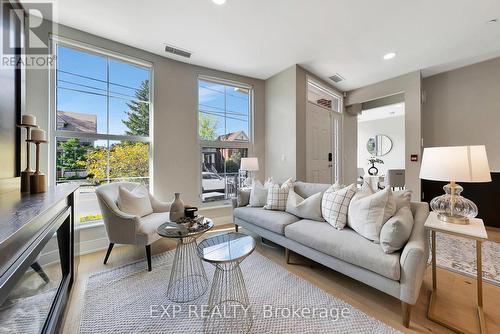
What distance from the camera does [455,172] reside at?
1.45 metres

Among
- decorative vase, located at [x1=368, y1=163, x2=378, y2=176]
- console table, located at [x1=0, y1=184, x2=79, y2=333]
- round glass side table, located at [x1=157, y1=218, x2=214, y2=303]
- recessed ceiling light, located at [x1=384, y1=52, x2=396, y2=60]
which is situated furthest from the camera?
decorative vase, located at [x1=368, y1=163, x2=378, y2=176]

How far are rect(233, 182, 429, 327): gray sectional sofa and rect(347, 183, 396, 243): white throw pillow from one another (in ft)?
0.25

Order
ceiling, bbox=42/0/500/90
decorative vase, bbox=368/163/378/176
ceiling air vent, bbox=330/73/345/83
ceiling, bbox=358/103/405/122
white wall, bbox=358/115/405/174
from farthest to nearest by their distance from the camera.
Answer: decorative vase, bbox=368/163/378/176 < white wall, bbox=358/115/405/174 < ceiling, bbox=358/103/405/122 < ceiling air vent, bbox=330/73/345/83 < ceiling, bbox=42/0/500/90

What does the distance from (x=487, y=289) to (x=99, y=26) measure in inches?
190

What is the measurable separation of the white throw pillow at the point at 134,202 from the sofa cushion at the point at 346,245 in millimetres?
1736

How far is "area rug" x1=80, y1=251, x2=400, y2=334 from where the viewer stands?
144 centimetres

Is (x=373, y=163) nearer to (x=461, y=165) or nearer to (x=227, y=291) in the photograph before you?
A: (x=461, y=165)

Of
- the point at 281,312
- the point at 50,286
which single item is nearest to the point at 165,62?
the point at 50,286

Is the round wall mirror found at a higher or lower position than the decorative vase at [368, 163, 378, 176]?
higher

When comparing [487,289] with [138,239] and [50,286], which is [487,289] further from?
[50,286]

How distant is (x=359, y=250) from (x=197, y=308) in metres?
1.36

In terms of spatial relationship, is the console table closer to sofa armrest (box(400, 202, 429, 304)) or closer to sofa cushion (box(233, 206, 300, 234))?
sofa cushion (box(233, 206, 300, 234))

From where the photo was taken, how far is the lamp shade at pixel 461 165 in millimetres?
1412

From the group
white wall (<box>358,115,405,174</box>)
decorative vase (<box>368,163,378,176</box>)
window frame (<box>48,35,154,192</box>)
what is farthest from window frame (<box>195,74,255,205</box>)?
decorative vase (<box>368,163,378,176</box>)
